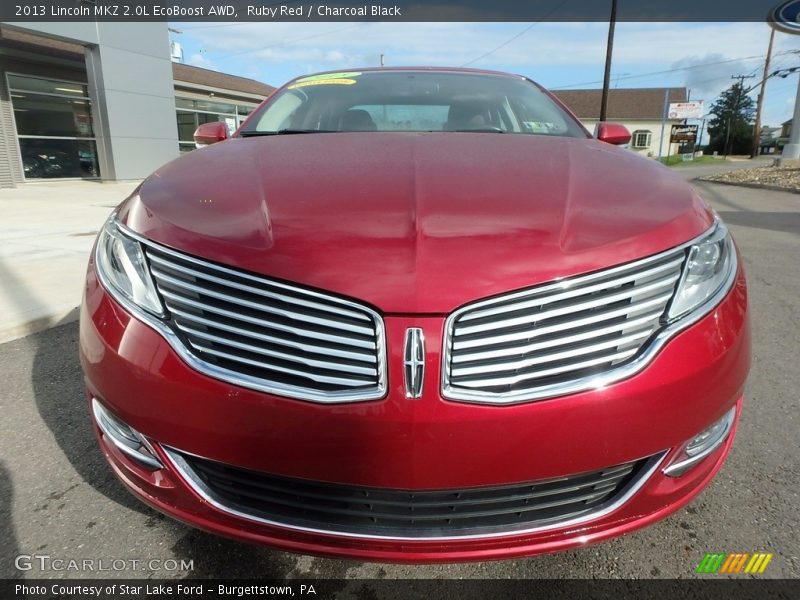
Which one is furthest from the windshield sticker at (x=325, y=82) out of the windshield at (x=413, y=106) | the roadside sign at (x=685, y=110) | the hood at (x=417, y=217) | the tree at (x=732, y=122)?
the tree at (x=732, y=122)

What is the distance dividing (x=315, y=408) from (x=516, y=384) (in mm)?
432

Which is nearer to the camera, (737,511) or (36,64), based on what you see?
(737,511)

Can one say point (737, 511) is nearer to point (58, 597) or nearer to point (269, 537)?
point (269, 537)

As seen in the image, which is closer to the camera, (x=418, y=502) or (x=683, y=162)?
(x=418, y=502)

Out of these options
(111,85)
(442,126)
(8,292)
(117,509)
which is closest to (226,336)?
(117,509)

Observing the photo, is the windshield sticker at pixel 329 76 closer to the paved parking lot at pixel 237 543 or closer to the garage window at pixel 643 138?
the paved parking lot at pixel 237 543

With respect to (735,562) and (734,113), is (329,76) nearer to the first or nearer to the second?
(735,562)

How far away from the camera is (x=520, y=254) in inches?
47.3

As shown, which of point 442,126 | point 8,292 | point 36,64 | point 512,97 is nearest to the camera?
point 442,126

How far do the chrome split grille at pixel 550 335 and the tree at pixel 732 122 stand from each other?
236 ft

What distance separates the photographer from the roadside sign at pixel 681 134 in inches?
1949

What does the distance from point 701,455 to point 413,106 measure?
1906mm

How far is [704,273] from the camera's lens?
1.33 m

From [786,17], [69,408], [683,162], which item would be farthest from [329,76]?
[683,162]
